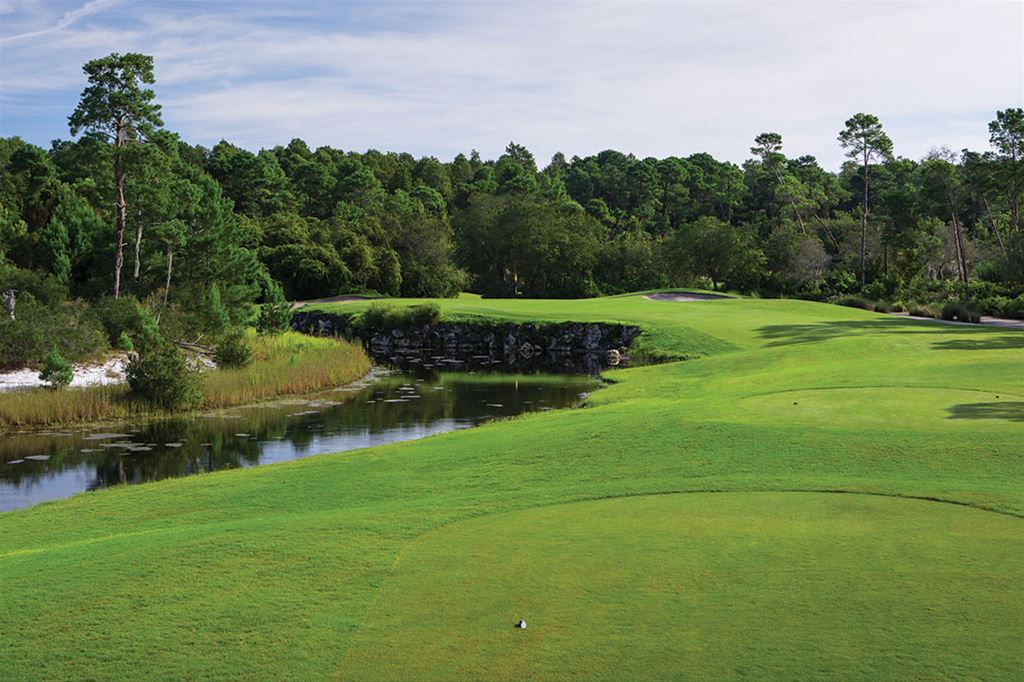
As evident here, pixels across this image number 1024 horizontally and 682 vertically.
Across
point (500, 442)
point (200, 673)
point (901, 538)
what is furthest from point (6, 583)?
point (500, 442)

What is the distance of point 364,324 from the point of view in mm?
56312

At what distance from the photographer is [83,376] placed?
29.0 m

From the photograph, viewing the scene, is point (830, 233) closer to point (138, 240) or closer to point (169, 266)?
point (169, 266)

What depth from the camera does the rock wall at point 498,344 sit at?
44625 mm

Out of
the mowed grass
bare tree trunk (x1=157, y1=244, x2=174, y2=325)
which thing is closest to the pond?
the mowed grass

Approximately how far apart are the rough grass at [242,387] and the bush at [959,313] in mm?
29431

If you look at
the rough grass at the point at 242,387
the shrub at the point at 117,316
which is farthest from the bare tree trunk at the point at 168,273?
the rough grass at the point at 242,387

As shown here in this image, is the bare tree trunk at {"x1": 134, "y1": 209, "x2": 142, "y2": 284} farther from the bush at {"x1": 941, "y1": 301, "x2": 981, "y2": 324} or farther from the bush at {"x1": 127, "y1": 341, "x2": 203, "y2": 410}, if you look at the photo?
the bush at {"x1": 941, "y1": 301, "x2": 981, "y2": 324}

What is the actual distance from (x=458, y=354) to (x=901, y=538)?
1638 inches

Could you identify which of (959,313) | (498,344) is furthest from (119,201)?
(959,313)

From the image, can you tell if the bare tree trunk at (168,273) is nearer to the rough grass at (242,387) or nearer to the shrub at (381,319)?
the rough grass at (242,387)

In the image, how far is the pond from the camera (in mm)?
19469

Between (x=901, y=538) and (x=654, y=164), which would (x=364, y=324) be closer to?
(x=901, y=538)

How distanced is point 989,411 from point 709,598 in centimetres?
1138
